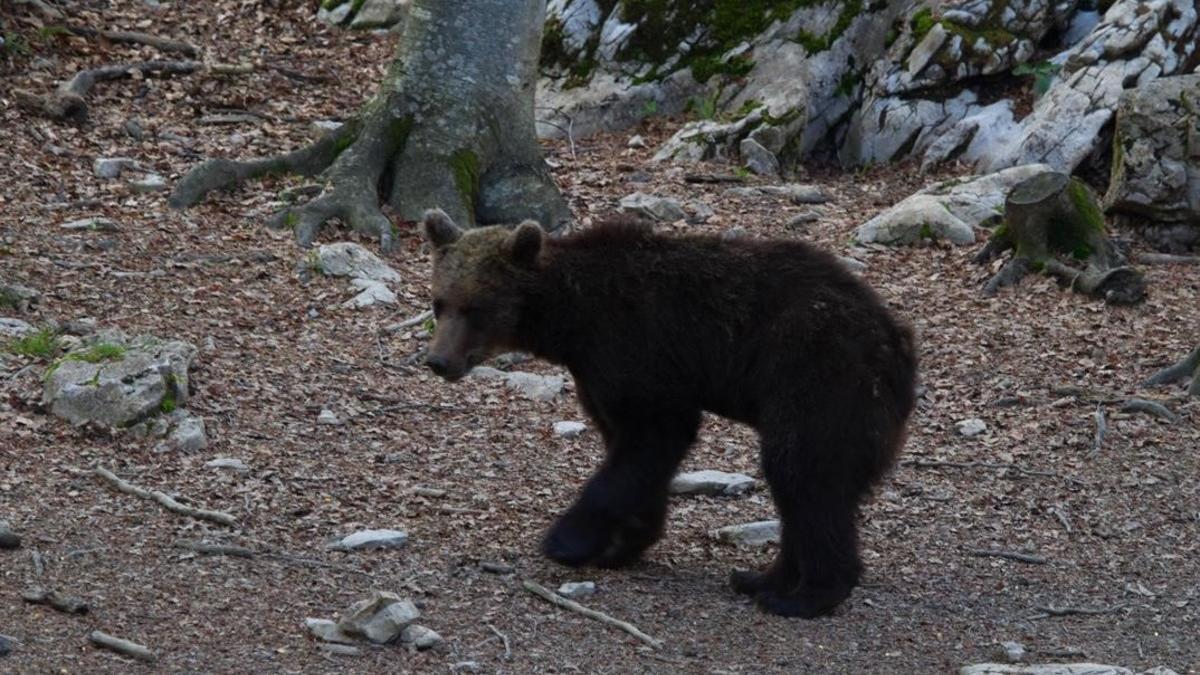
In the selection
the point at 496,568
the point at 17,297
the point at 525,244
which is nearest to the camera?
the point at 496,568

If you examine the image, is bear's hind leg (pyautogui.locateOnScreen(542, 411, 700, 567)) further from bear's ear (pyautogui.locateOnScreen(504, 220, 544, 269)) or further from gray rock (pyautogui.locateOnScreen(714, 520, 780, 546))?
bear's ear (pyautogui.locateOnScreen(504, 220, 544, 269))

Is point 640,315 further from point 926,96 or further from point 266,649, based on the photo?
point 926,96

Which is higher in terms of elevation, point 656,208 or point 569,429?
point 656,208

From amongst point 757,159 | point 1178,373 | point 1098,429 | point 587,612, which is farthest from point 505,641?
point 757,159

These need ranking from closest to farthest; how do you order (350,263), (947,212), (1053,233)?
(350,263), (1053,233), (947,212)

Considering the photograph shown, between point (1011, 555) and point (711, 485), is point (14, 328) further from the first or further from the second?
point (1011, 555)

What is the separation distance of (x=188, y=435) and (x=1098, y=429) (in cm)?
523

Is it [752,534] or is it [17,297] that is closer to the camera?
[752,534]

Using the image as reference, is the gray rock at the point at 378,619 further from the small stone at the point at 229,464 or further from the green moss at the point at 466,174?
the green moss at the point at 466,174

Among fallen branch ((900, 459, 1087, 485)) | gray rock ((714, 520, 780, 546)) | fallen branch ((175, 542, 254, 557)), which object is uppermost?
fallen branch ((175, 542, 254, 557))

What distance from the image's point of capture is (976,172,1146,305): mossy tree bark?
11.7m

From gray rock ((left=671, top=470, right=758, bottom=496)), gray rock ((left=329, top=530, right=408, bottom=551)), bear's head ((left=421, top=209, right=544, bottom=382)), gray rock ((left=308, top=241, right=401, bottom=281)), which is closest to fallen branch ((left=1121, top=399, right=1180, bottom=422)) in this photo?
gray rock ((left=671, top=470, right=758, bottom=496))

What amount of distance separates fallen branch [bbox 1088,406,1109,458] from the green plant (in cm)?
556

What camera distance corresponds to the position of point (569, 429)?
366 inches
